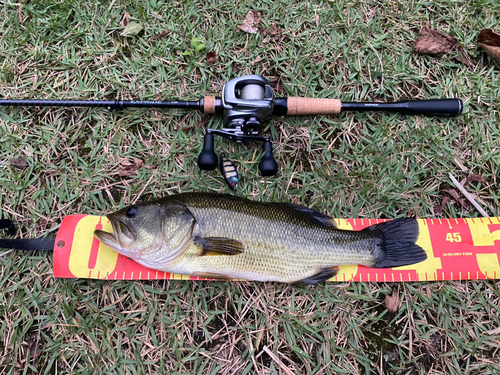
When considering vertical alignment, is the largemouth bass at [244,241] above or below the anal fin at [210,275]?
above

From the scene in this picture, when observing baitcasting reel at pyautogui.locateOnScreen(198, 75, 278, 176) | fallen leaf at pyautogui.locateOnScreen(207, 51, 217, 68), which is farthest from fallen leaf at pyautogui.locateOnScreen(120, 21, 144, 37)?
baitcasting reel at pyautogui.locateOnScreen(198, 75, 278, 176)

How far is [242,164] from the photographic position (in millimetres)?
3295

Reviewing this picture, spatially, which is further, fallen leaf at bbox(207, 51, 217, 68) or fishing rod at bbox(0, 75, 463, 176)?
fallen leaf at bbox(207, 51, 217, 68)

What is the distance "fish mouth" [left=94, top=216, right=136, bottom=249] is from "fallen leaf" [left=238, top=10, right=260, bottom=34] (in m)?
2.65

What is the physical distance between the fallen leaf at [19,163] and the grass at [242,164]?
5 centimetres

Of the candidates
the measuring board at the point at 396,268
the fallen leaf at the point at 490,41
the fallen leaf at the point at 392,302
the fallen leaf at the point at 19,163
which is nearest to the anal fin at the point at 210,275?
the measuring board at the point at 396,268

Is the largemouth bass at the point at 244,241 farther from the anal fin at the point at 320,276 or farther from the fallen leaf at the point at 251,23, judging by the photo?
the fallen leaf at the point at 251,23

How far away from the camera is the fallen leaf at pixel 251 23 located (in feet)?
11.9

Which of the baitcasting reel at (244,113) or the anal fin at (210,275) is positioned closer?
the anal fin at (210,275)

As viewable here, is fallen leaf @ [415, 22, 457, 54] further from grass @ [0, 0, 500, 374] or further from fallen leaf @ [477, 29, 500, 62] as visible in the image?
fallen leaf @ [477, 29, 500, 62]

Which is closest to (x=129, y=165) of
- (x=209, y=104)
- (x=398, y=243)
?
(x=209, y=104)

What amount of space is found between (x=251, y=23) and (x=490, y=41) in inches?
114

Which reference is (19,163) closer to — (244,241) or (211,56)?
(211,56)

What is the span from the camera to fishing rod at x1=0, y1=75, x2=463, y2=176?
294 centimetres
